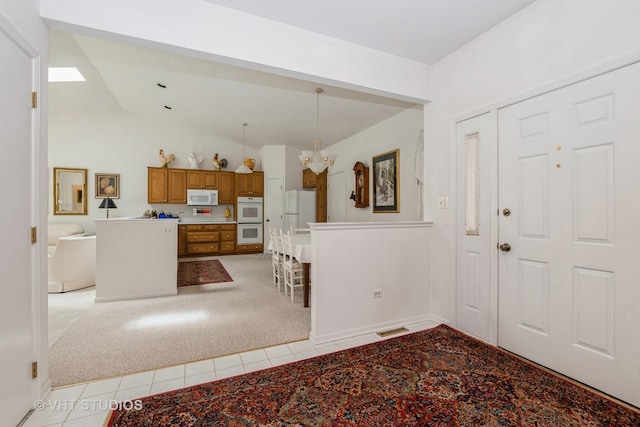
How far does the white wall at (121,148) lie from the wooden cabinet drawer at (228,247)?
125 cm

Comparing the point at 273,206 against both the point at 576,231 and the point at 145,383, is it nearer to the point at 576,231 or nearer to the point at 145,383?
the point at 145,383

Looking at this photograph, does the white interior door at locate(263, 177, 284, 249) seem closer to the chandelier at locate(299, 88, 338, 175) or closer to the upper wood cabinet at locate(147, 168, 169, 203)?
the upper wood cabinet at locate(147, 168, 169, 203)

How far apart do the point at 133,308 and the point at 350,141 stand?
472 cm

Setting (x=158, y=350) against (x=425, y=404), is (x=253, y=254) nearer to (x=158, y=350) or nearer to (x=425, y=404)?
(x=158, y=350)

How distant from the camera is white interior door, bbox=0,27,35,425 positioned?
55.6 inches

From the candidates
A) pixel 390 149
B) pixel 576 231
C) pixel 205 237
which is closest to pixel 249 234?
pixel 205 237

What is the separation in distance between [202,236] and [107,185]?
7.73 feet

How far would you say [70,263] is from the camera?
4082 millimetres

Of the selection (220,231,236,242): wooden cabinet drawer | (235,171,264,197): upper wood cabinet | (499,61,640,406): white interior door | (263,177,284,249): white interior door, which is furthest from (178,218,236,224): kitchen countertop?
(499,61,640,406): white interior door

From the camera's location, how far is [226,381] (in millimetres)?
1948

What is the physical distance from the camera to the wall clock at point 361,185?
5371 millimetres

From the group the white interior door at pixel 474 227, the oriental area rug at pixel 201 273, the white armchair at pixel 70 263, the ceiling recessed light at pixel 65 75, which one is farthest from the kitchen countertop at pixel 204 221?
the white interior door at pixel 474 227

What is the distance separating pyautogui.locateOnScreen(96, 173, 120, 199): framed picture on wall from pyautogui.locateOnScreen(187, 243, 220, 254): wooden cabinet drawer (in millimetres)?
2002

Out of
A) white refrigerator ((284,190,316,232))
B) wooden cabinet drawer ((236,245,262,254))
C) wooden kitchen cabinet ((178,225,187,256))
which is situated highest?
white refrigerator ((284,190,316,232))
